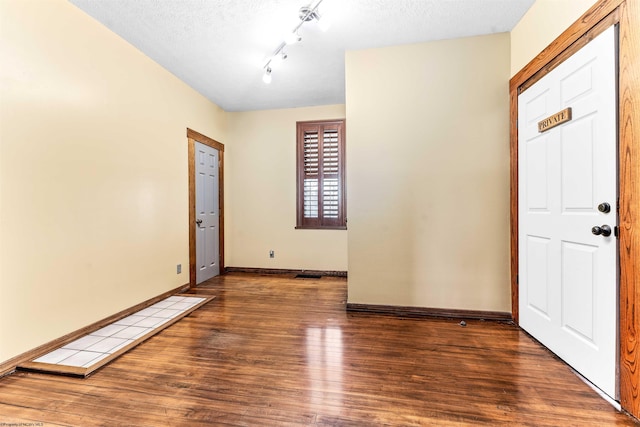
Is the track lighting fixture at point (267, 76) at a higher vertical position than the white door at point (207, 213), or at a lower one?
higher

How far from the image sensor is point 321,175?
15.7 feet

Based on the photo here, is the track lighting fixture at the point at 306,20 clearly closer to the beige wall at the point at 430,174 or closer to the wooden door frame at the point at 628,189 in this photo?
the beige wall at the point at 430,174

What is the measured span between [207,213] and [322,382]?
3315 mm

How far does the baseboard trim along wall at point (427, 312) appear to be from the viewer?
2809 mm

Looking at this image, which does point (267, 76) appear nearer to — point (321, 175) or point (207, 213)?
point (321, 175)

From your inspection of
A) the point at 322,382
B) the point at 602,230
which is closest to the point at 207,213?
the point at 322,382

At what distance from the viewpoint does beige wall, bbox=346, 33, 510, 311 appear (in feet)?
9.25

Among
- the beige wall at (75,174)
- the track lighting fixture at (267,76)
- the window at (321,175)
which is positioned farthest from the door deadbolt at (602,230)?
the beige wall at (75,174)

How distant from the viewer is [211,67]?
11.2 ft

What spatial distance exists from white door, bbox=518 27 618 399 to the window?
2.64m

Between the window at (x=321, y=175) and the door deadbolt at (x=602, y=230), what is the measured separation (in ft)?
10.6

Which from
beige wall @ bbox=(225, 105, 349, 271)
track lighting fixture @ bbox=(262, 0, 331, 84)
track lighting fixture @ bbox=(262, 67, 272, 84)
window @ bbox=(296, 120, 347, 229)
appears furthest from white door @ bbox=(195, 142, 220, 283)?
track lighting fixture @ bbox=(262, 0, 331, 84)

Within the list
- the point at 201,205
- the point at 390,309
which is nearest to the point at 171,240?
the point at 201,205

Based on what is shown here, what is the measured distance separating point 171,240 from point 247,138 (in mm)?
2188
